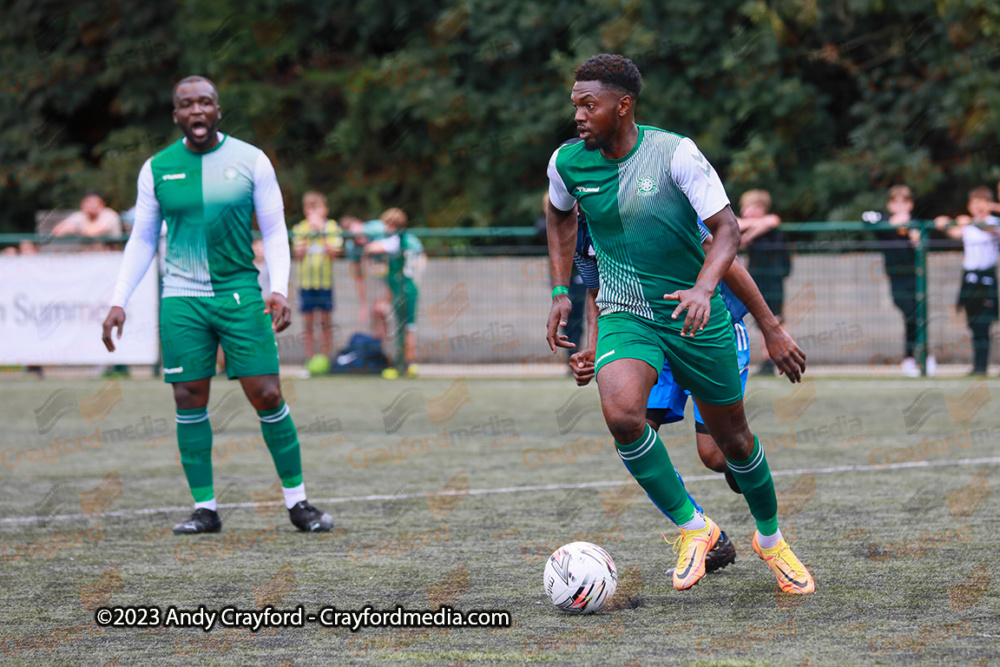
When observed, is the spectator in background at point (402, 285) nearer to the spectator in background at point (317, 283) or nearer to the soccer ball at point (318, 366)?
the spectator in background at point (317, 283)

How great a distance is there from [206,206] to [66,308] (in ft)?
34.7

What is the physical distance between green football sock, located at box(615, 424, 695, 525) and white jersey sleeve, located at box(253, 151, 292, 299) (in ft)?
8.23

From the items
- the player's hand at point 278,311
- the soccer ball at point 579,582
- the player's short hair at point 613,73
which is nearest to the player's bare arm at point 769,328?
the player's short hair at point 613,73

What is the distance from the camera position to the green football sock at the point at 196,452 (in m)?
7.29

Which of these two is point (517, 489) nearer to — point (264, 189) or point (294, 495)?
point (294, 495)

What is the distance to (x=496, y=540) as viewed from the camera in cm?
666

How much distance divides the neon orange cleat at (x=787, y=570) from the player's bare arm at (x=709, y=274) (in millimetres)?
1030

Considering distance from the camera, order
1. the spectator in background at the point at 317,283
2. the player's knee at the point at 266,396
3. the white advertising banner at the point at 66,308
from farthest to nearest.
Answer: the spectator in background at the point at 317,283, the white advertising banner at the point at 66,308, the player's knee at the point at 266,396

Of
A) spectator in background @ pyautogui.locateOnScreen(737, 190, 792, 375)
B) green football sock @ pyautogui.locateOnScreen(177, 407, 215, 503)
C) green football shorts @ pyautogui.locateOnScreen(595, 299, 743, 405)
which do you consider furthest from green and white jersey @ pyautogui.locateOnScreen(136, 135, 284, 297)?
spectator in background @ pyautogui.locateOnScreen(737, 190, 792, 375)

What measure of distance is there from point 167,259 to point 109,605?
2.33 metres

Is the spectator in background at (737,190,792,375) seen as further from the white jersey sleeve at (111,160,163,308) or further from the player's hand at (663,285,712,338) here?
the player's hand at (663,285,712,338)

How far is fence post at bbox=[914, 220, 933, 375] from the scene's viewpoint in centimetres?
1650

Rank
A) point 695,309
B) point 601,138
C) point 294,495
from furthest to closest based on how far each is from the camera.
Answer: point 294,495 → point 601,138 → point 695,309

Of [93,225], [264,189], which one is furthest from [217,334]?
[93,225]
